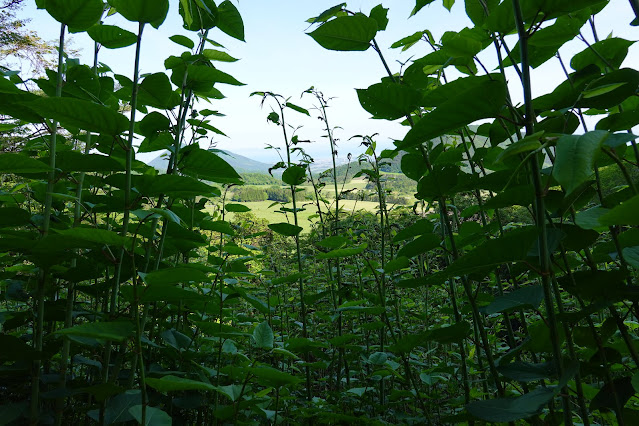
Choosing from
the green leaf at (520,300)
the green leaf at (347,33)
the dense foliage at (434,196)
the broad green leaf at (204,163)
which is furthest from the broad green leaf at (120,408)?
the green leaf at (347,33)

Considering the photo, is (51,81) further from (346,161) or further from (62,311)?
(346,161)

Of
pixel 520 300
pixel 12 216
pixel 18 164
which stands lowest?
pixel 520 300

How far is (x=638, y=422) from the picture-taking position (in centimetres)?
84

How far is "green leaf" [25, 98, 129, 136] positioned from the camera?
871mm

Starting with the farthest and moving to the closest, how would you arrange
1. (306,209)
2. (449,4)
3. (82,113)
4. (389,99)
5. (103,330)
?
(306,209)
(449,4)
(389,99)
(82,113)
(103,330)

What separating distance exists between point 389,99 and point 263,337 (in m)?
0.83

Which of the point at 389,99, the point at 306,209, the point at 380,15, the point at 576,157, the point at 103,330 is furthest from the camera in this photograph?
the point at 306,209

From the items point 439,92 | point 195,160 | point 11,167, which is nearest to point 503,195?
point 439,92

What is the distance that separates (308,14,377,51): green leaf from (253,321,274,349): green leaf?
2.90ft

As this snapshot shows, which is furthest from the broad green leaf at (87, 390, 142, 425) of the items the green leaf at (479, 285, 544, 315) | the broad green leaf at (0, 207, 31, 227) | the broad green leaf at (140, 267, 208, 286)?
the green leaf at (479, 285, 544, 315)

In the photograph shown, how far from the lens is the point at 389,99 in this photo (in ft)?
3.34

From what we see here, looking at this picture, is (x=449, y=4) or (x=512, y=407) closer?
(x=512, y=407)

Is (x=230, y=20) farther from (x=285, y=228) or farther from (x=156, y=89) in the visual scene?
(x=285, y=228)

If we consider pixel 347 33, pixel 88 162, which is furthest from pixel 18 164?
pixel 347 33
